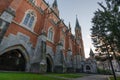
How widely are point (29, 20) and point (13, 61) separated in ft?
24.3

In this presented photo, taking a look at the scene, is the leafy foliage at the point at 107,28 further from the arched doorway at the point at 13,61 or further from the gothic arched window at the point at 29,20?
the arched doorway at the point at 13,61

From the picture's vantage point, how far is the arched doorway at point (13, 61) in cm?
1483

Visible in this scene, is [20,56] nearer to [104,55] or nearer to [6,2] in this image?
[6,2]

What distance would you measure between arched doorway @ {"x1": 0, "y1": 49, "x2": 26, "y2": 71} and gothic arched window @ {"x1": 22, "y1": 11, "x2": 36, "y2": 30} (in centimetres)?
467

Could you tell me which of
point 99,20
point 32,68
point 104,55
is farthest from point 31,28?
point 104,55

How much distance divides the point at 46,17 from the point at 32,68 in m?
11.1

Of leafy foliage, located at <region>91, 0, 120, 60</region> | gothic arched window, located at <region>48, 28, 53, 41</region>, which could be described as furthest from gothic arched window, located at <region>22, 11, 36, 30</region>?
leafy foliage, located at <region>91, 0, 120, 60</region>

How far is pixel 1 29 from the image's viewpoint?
37.9 feet

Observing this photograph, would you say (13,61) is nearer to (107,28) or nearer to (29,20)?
(29,20)

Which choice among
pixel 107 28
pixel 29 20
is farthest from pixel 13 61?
pixel 107 28

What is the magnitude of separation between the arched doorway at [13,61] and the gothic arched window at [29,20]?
467cm

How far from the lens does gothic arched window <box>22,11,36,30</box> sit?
1762cm

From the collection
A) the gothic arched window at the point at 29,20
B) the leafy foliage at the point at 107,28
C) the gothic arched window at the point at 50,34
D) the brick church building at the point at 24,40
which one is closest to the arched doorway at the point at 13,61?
the brick church building at the point at 24,40

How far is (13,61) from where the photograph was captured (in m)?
15.9
